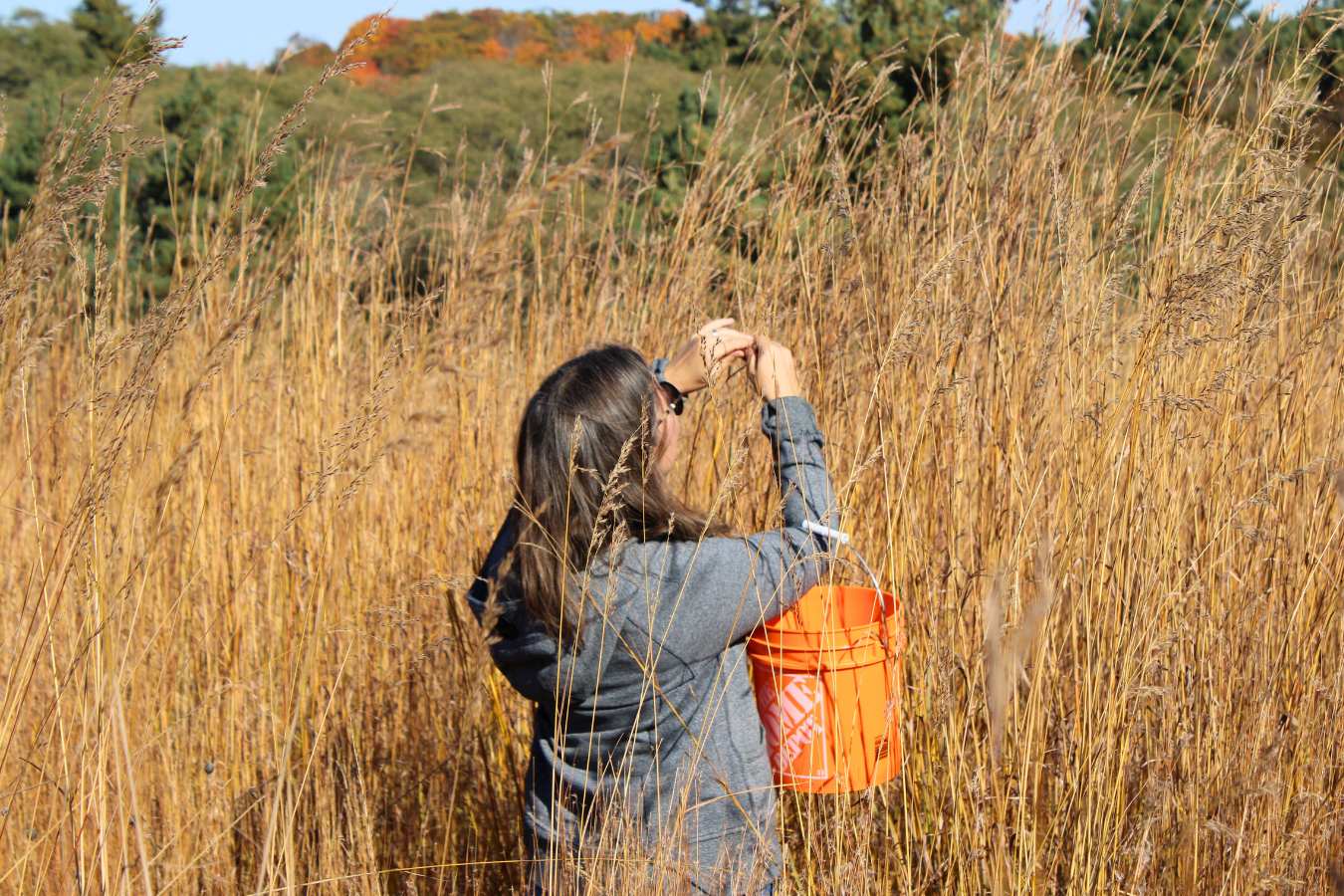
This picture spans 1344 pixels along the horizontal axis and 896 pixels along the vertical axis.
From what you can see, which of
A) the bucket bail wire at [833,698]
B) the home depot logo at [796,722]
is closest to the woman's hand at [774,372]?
the bucket bail wire at [833,698]

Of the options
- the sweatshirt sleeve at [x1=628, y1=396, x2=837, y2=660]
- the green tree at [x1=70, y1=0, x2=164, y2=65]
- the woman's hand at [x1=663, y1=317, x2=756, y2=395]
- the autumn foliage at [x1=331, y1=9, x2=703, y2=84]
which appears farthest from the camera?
the autumn foliage at [x1=331, y1=9, x2=703, y2=84]

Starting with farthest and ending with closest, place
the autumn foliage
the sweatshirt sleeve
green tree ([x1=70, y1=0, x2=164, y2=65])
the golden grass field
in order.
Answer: the autumn foliage, green tree ([x1=70, y1=0, x2=164, y2=65]), the sweatshirt sleeve, the golden grass field

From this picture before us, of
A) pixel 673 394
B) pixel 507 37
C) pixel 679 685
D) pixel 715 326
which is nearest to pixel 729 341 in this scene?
pixel 715 326

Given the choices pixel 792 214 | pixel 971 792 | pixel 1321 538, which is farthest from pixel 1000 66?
pixel 971 792

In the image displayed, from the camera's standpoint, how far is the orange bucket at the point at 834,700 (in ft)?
5.37

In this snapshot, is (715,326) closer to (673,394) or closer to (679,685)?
(673,394)

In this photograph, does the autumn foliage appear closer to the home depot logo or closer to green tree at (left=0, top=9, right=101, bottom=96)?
green tree at (left=0, top=9, right=101, bottom=96)

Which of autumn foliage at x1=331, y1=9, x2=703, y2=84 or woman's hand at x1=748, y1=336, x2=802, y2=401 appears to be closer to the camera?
woman's hand at x1=748, y1=336, x2=802, y2=401

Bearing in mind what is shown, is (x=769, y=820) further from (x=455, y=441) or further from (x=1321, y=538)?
(x=455, y=441)

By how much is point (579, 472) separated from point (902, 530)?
1.97ft

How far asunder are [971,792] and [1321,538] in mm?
785

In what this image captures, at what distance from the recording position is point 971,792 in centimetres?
163

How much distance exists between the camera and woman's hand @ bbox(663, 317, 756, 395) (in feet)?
5.87

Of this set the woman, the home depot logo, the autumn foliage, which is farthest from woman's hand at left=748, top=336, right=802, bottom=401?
the autumn foliage
